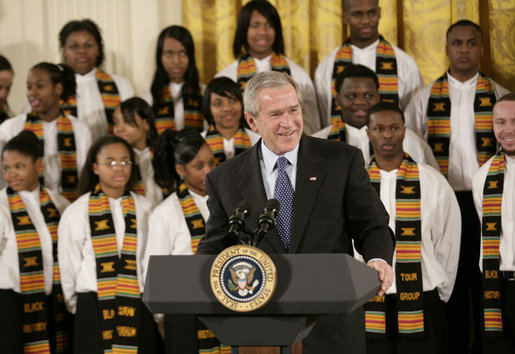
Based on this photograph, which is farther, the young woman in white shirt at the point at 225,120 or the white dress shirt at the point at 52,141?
the white dress shirt at the point at 52,141

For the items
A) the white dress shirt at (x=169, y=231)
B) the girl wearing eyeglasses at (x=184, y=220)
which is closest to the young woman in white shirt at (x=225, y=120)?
the girl wearing eyeglasses at (x=184, y=220)

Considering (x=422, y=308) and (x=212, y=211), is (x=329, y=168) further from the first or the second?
(x=422, y=308)

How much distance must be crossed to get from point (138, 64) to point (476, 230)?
9.04 feet

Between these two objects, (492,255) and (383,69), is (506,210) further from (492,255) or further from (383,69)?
(383,69)

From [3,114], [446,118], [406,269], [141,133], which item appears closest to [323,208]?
[406,269]

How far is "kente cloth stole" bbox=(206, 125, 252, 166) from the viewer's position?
4.91 metres

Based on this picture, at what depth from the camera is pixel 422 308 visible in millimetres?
4230

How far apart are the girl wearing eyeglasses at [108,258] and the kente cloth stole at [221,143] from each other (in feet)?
1.67

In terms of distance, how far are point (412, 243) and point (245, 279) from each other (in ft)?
8.72

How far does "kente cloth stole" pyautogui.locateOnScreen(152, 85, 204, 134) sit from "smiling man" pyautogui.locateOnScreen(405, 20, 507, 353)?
4.67ft

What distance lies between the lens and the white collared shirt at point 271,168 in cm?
242

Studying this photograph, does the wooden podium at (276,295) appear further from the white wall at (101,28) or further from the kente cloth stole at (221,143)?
the white wall at (101,28)

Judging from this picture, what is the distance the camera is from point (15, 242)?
14.9ft

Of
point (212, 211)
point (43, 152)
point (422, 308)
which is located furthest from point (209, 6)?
point (212, 211)
